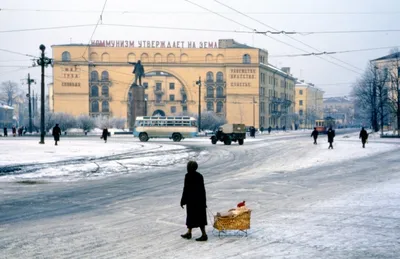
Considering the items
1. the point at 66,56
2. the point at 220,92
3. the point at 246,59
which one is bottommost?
the point at 220,92

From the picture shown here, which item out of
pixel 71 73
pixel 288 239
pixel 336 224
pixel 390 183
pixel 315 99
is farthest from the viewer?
pixel 315 99

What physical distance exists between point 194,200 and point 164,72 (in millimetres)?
91898

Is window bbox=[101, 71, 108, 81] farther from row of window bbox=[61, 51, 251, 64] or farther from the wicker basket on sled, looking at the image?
the wicker basket on sled

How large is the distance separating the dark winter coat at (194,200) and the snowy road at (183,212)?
0.38m

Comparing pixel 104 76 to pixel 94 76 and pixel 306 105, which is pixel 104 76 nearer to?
pixel 94 76

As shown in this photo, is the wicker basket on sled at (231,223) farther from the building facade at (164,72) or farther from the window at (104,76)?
the window at (104,76)

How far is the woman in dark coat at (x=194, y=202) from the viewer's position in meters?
8.91

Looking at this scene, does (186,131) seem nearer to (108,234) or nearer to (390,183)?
(390,183)

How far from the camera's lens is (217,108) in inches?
4063

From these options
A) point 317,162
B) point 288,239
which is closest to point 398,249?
point 288,239

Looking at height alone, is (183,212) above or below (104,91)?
below

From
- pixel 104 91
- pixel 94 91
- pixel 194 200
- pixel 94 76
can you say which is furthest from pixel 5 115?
pixel 194 200

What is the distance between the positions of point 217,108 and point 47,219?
305ft

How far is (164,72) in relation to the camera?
3935 inches
